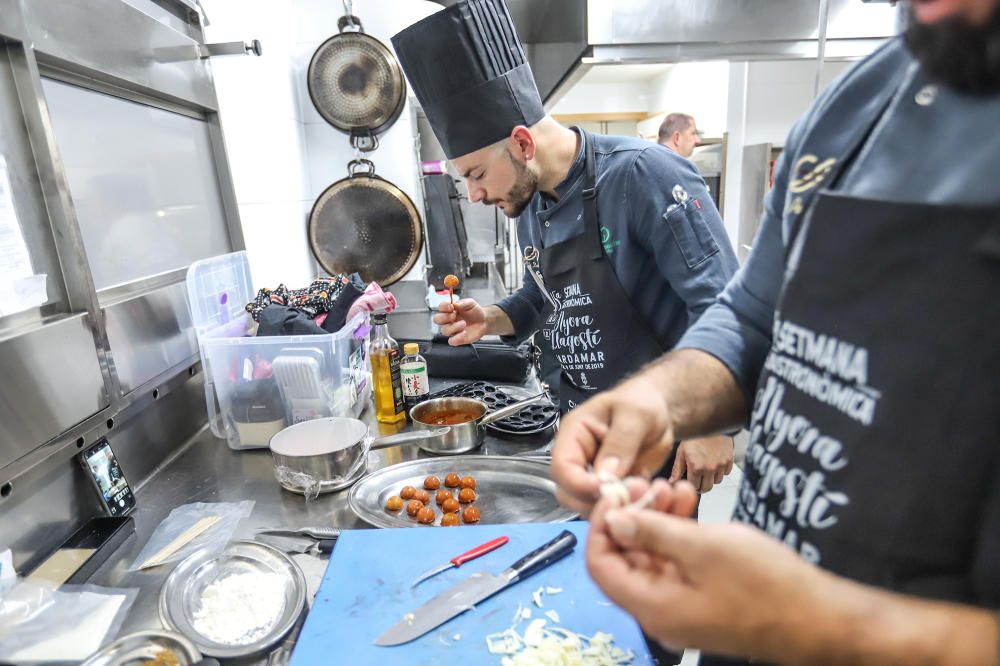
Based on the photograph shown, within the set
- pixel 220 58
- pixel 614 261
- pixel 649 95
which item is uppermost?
pixel 649 95

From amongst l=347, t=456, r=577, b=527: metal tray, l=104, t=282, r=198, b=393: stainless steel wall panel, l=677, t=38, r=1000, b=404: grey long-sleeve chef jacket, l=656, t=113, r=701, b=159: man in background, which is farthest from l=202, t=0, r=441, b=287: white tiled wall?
l=656, t=113, r=701, b=159: man in background

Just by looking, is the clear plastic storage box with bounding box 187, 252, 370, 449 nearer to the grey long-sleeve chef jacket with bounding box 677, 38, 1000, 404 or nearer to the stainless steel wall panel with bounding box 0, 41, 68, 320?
the stainless steel wall panel with bounding box 0, 41, 68, 320

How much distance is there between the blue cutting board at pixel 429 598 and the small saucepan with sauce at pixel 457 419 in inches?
12.2

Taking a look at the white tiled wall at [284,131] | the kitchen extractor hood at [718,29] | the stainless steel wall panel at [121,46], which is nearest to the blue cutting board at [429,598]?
the stainless steel wall panel at [121,46]

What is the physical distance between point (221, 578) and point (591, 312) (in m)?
0.85

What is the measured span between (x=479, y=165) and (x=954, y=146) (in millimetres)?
949

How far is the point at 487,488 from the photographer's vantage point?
1.13 meters

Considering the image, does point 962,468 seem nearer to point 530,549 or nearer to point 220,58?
point 530,549

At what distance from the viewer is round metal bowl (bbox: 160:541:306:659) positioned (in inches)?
27.2

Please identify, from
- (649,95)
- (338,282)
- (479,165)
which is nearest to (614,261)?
(479,165)

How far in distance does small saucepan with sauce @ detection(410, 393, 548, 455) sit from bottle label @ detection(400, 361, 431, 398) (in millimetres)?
88

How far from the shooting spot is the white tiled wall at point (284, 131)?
1.76 meters

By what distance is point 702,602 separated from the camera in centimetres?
34

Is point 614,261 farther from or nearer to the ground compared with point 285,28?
nearer to the ground
